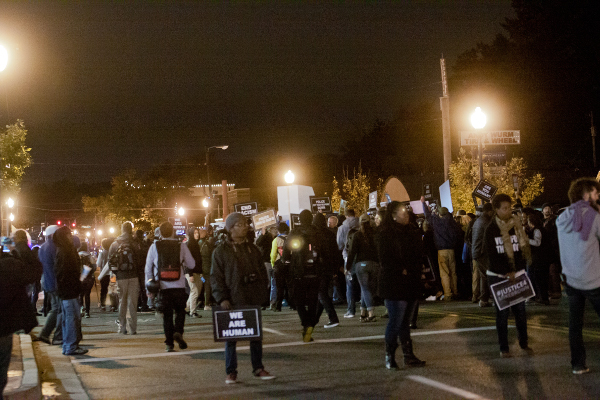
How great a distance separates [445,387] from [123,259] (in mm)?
7481

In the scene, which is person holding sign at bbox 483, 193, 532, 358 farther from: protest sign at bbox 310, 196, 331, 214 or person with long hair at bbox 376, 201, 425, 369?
protest sign at bbox 310, 196, 331, 214

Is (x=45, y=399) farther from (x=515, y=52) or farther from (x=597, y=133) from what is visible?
(x=515, y=52)

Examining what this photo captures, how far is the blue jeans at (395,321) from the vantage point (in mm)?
7883

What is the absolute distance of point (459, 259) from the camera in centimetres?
1650

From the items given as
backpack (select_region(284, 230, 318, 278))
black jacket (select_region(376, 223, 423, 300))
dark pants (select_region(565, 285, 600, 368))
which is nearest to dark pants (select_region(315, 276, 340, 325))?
backpack (select_region(284, 230, 318, 278))

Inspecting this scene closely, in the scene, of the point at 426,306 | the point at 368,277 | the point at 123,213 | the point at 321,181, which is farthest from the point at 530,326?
the point at 123,213

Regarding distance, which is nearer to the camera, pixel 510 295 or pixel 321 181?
pixel 510 295

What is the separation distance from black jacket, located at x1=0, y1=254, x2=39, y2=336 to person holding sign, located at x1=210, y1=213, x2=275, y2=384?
7.23 ft

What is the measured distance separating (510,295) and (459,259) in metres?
8.22

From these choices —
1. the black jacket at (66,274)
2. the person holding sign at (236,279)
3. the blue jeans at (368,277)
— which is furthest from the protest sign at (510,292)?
the black jacket at (66,274)

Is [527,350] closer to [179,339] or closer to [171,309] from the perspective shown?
[179,339]

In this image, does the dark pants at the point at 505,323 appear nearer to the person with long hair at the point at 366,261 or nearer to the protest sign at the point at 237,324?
the protest sign at the point at 237,324

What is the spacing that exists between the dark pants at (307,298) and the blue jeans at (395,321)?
2.53m

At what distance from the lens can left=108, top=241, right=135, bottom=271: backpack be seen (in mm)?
12672
